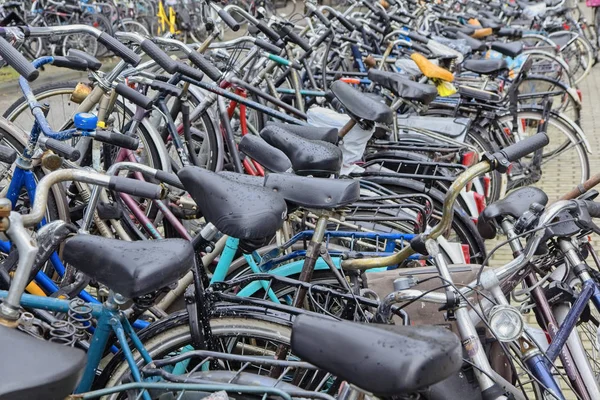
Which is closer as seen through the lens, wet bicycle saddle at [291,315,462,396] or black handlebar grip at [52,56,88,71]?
wet bicycle saddle at [291,315,462,396]

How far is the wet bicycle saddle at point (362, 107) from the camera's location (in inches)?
146

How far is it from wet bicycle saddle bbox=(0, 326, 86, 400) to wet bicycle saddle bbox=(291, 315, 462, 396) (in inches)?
21.9

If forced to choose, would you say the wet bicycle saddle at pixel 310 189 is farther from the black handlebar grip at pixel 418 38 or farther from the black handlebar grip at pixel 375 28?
the black handlebar grip at pixel 375 28

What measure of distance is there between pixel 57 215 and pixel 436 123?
2904mm

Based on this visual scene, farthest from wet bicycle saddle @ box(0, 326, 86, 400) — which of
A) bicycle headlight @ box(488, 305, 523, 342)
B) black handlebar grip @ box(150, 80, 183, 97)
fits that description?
black handlebar grip @ box(150, 80, 183, 97)

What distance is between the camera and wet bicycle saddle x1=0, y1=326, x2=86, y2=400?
1587mm

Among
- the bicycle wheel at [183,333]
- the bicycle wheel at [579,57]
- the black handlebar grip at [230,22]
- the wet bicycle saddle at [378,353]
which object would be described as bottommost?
the bicycle wheel at [579,57]

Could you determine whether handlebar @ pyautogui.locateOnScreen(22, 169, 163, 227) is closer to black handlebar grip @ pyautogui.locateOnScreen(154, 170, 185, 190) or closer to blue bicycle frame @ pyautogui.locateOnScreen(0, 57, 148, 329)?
black handlebar grip @ pyautogui.locateOnScreen(154, 170, 185, 190)

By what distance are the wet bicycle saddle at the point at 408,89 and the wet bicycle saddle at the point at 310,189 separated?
7.14 feet

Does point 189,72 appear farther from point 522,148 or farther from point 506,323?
point 506,323

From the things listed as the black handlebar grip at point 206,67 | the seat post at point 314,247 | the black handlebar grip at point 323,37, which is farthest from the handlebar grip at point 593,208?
the black handlebar grip at point 323,37

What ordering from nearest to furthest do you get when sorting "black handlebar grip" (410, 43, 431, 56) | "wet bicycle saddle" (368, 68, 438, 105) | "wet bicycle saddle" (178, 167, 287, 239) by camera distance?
"wet bicycle saddle" (178, 167, 287, 239)
"wet bicycle saddle" (368, 68, 438, 105)
"black handlebar grip" (410, 43, 431, 56)

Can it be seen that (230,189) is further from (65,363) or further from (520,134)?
(520,134)

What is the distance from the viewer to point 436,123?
5.16m
